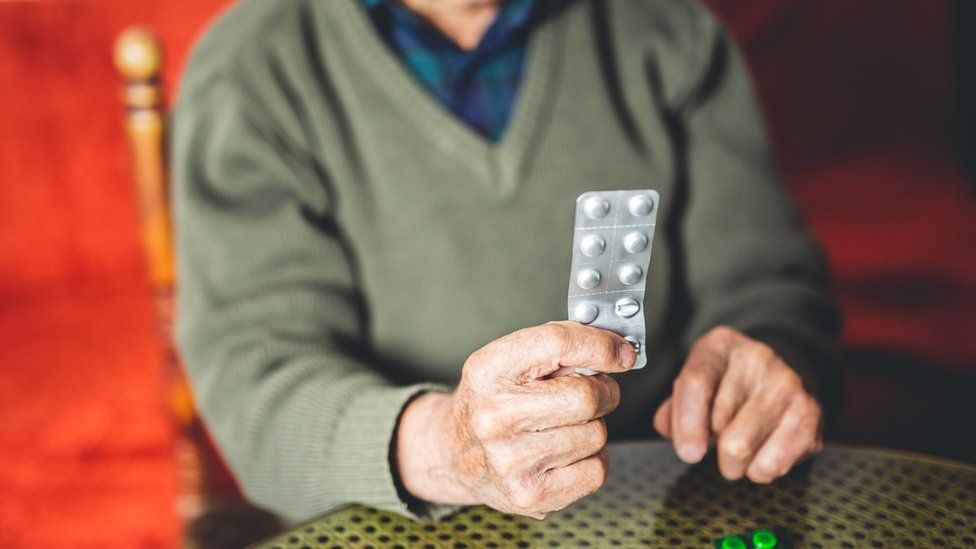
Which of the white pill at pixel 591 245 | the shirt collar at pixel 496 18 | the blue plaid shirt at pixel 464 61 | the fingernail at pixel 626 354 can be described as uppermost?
the shirt collar at pixel 496 18

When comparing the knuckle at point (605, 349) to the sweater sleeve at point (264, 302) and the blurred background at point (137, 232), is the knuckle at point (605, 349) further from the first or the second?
the blurred background at point (137, 232)

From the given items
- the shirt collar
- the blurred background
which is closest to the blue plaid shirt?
the shirt collar

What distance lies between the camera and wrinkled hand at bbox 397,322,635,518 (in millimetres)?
387

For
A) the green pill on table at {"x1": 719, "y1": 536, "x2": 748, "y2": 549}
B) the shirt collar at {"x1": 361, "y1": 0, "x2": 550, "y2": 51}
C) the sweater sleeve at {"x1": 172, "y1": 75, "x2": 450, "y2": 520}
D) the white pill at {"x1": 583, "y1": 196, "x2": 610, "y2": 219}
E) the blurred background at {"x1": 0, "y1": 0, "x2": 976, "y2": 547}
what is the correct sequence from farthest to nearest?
the blurred background at {"x1": 0, "y1": 0, "x2": 976, "y2": 547}
the shirt collar at {"x1": 361, "y1": 0, "x2": 550, "y2": 51}
the sweater sleeve at {"x1": 172, "y1": 75, "x2": 450, "y2": 520}
the green pill on table at {"x1": 719, "y1": 536, "x2": 748, "y2": 549}
the white pill at {"x1": 583, "y1": 196, "x2": 610, "y2": 219}

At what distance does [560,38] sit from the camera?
75cm

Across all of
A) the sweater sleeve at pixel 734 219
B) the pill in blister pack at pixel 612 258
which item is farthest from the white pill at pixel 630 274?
the sweater sleeve at pixel 734 219

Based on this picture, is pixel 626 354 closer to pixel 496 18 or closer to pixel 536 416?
pixel 536 416

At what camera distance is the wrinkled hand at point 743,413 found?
20.9 inches

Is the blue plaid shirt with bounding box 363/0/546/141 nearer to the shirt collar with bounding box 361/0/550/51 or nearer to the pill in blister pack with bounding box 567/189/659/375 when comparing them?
the shirt collar with bounding box 361/0/550/51

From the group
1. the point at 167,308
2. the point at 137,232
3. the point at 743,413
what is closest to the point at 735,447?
the point at 743,413

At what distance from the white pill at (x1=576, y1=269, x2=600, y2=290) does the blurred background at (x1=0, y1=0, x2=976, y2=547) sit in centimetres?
70

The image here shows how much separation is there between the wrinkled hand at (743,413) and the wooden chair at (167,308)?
1.83 feet

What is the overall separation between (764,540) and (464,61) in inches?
17.2

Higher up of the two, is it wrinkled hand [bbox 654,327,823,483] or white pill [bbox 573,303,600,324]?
white pill [bbox 573,303,600,324]
